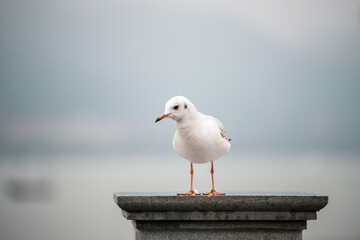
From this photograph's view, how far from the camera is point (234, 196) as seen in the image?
14.0ft

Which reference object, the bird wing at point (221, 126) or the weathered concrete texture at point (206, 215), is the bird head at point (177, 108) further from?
the weathered concrete texture at point (206, 215)

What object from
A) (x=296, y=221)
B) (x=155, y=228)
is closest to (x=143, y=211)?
(x=155, y=228)

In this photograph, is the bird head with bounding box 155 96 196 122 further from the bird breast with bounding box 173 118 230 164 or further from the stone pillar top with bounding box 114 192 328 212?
the stone pillar top with bounding box 114 192 328 212

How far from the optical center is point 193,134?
4.43 m

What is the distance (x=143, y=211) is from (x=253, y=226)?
93cm

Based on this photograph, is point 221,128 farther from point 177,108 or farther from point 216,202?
point 216,202

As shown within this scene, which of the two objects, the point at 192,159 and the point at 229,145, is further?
the point at 229,145

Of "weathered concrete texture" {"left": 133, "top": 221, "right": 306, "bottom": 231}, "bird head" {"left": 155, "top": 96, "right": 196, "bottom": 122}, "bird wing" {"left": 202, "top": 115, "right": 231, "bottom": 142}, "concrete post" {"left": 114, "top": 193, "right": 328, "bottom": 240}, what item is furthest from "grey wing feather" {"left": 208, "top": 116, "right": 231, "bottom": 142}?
"weathered concrete texture" {"left": 133, "top": 221, "right": 306, "bottom": 231}

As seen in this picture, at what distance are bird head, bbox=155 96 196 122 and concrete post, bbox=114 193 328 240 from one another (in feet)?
2.13

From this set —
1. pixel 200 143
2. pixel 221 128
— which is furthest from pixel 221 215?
pixel 221 128

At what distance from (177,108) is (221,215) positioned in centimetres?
95

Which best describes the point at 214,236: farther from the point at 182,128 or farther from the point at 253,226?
the point at 182,128

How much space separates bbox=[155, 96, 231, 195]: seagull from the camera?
430 cm

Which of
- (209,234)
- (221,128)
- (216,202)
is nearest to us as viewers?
(216,202)
